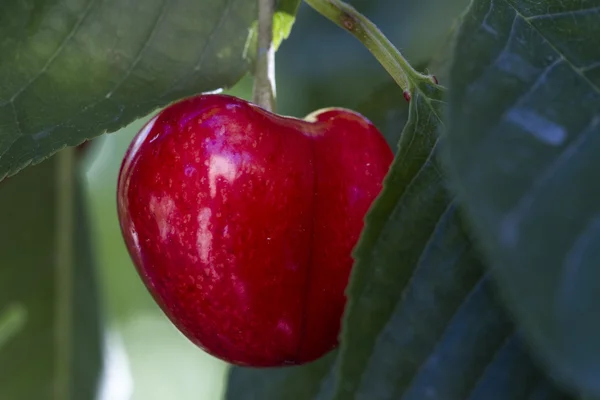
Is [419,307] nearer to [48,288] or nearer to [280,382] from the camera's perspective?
[280,382]

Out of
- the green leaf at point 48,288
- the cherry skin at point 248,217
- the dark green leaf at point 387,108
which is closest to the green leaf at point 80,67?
the cherry skin at point 248,217

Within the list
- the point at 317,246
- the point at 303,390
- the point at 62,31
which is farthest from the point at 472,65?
the point at 303,390

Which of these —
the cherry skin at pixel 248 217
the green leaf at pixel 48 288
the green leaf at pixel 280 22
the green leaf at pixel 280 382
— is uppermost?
the green leaf at pixel 280 22

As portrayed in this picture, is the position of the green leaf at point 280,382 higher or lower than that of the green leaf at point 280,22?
lower

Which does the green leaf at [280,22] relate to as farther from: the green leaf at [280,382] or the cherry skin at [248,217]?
the green leaf at [280,382]

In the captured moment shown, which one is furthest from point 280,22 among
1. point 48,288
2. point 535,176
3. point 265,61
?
point 48,288

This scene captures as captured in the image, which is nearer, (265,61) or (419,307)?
(419,307)
